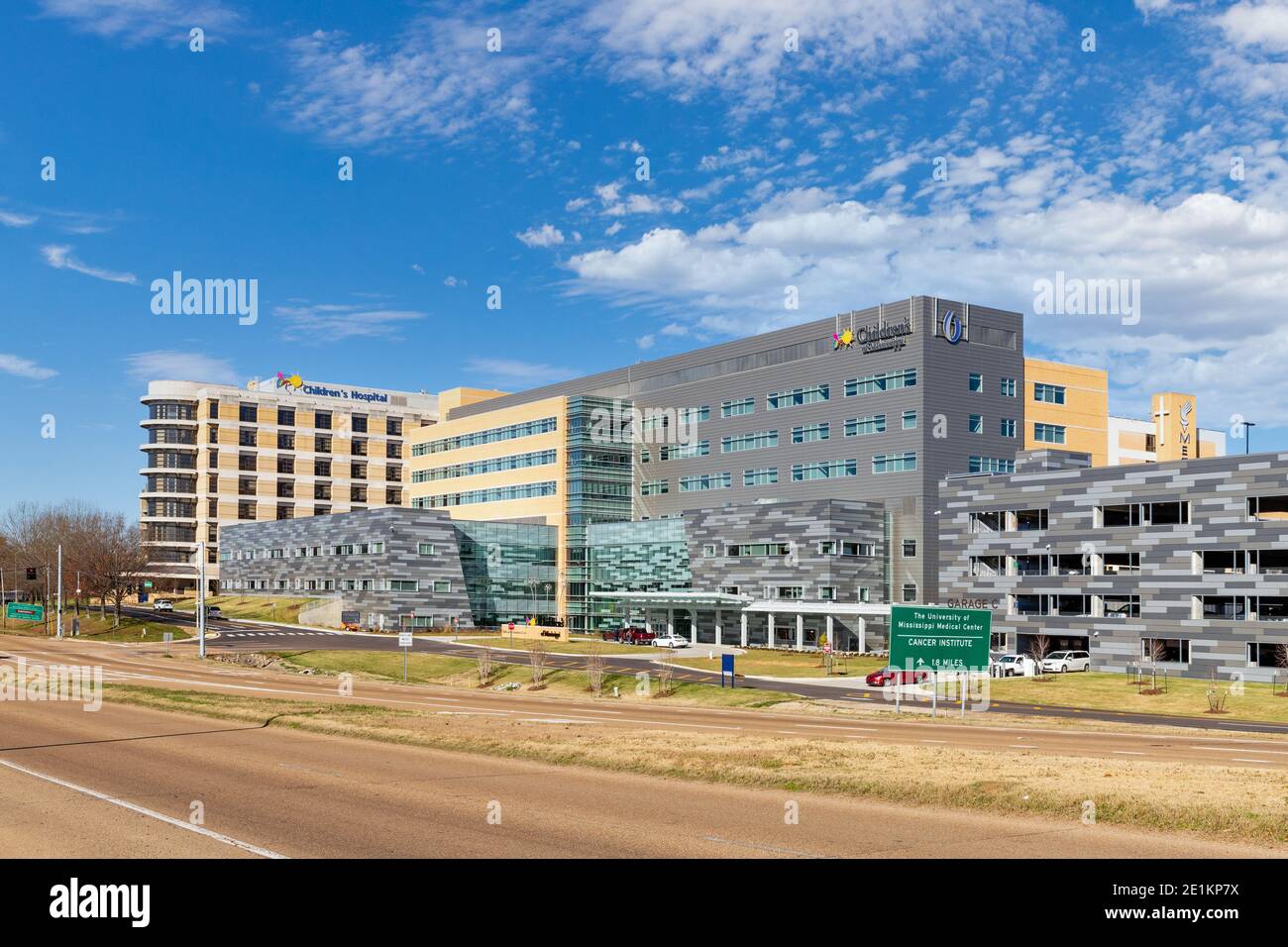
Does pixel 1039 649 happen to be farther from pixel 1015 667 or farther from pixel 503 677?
pixel 503 677

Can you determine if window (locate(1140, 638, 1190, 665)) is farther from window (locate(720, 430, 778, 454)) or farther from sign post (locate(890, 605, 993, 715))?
window (locate(720, 430, 778, 454))

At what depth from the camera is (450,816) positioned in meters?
18.6

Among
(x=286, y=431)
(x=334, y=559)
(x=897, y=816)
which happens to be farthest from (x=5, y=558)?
(x=897, y=816)

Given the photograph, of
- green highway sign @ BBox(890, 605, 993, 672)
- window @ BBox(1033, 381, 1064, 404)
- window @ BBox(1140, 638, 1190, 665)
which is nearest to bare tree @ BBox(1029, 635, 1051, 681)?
window @ BBox(1140, 638, 1190, 665)

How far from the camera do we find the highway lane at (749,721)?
1289 inches

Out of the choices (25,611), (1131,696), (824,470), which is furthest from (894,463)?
(25,611)

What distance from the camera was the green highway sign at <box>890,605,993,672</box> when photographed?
40.3 m

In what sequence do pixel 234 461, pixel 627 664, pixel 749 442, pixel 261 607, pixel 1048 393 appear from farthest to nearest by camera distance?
pixel 234 461
pixel 261 607
pixel 749 442
pixel 1048 393
pixel 627 664

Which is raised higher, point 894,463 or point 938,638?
point 894,463

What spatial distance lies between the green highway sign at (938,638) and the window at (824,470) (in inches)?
2353

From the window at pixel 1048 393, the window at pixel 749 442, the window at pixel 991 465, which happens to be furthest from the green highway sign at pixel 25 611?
the window at pixel 1048 393

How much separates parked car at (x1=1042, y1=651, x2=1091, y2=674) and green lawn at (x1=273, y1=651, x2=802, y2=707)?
26513 mm

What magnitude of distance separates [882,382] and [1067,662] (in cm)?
3248
